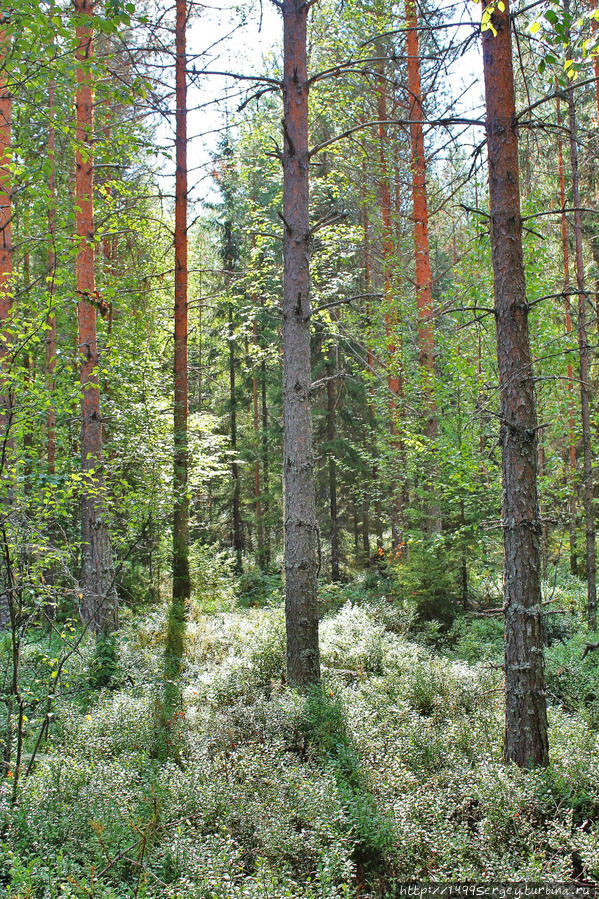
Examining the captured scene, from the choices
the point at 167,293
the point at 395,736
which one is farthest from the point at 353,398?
the point at 395,736

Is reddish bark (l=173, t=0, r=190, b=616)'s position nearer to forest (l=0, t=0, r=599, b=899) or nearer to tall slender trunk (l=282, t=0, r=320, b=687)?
forest (l=0, t=0, r=599, b=899)

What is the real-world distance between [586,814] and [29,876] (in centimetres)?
337

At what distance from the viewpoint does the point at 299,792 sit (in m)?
3.51

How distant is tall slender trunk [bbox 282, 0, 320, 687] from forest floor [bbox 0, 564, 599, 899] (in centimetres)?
63

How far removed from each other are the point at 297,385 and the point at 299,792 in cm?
353

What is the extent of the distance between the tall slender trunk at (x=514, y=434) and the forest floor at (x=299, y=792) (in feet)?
1.32

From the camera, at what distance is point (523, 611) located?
13.1 ft

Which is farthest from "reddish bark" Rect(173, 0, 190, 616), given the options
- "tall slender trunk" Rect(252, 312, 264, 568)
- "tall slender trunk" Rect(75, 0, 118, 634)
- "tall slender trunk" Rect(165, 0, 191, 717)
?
"tall slender trunk" Rect(252, 312, 264, 568)

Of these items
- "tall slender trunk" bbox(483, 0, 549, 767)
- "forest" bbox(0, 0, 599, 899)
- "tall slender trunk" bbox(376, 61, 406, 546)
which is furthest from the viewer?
"tall slender trunk" bbox(376, 61, 406, 546)

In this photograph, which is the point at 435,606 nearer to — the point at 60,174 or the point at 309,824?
the point at 309,824

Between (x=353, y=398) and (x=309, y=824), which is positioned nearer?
(x=309, y=824)

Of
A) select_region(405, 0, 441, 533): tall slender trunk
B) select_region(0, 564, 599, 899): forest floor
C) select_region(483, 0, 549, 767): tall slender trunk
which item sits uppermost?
select_region(405, 0, 441, 533): tall slender trunk

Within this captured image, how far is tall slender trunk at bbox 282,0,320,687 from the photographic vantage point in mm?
5512

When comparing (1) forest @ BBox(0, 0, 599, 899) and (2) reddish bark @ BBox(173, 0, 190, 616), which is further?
(2) reddish bark @ BBox(173, 0, 190, 616)
